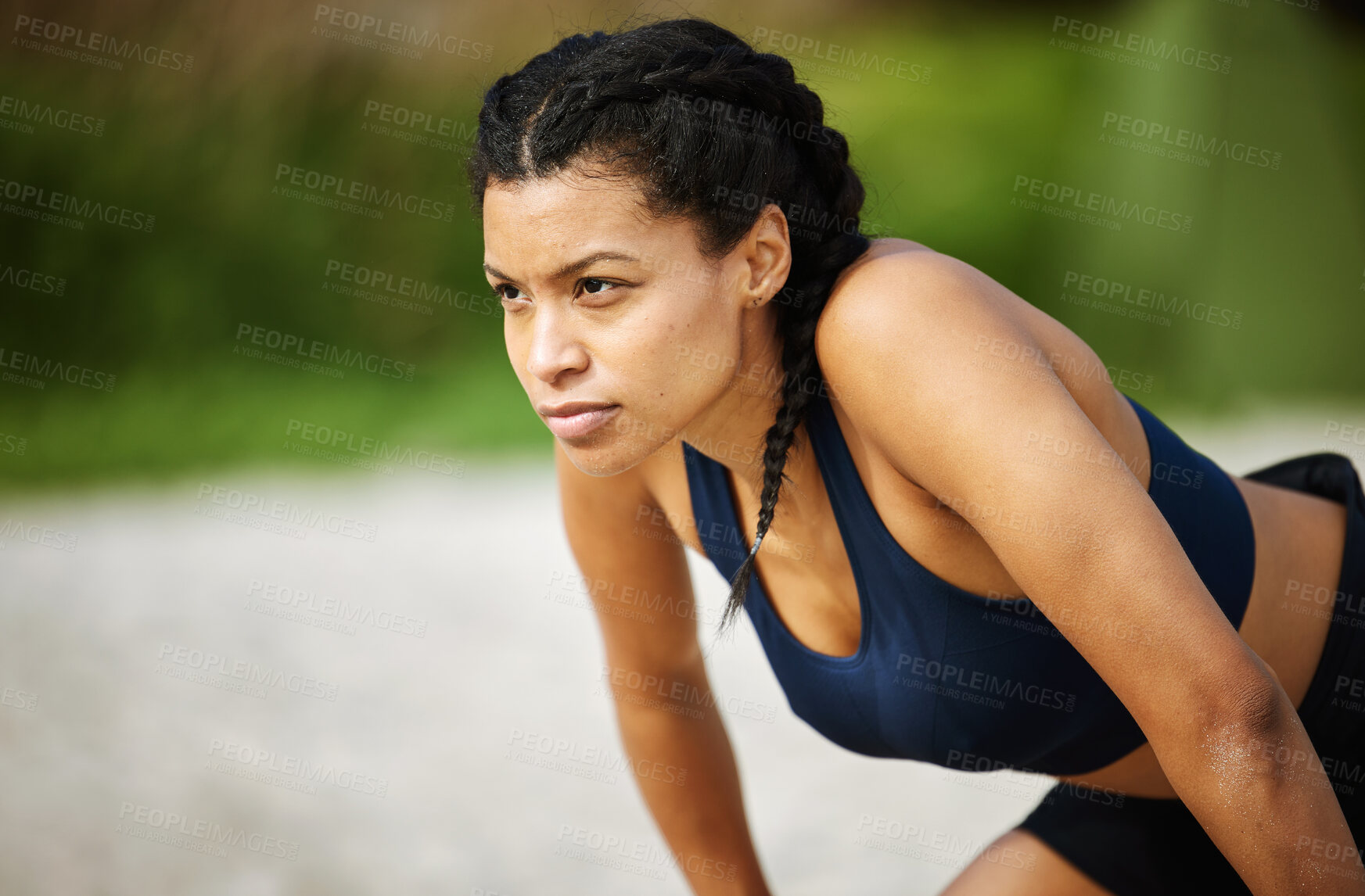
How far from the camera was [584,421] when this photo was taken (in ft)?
3.93

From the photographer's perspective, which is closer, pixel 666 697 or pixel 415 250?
pixel 666 697

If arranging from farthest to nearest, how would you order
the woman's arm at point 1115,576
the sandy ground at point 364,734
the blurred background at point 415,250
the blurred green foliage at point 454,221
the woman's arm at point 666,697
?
the blurred green foliage at point 454,221 < the blurred background at point 415,250 < the sandy ground at point 364,734 < the woman's arm at point 666,697 < the woman's arm at point 1115,576

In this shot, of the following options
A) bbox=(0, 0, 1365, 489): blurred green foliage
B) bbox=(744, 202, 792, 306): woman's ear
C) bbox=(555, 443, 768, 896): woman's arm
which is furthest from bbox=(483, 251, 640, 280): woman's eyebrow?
bbox=(0, 0, 1365, 489): blurred green foliage

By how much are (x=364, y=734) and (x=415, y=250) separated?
2.88 m

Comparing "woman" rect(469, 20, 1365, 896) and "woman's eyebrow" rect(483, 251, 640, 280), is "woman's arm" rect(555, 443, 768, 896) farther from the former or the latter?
"woman's eyebrow" rect(483, 251, 640, 280)

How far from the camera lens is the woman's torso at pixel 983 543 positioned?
3.98 feet

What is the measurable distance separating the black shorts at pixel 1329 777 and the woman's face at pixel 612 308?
779 millimetres

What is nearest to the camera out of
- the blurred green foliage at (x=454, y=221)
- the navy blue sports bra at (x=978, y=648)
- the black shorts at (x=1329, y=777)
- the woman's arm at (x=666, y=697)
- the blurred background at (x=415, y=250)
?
the navy blue sports bra at (x=978, y=648)

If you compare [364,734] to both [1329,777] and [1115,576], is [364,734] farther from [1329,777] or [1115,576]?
[1115,576]

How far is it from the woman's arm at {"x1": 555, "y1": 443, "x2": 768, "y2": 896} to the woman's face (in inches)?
18.0

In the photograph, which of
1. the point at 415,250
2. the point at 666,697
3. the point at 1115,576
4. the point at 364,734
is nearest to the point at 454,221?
the point at 415,250

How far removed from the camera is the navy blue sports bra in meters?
1.28

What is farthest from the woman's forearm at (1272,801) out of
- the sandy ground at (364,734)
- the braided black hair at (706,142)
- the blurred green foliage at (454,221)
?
the blurred green foliage at (454,221)

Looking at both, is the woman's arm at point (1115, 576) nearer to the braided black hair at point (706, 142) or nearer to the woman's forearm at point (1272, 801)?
the woman's forearm at point (1272, 801)
